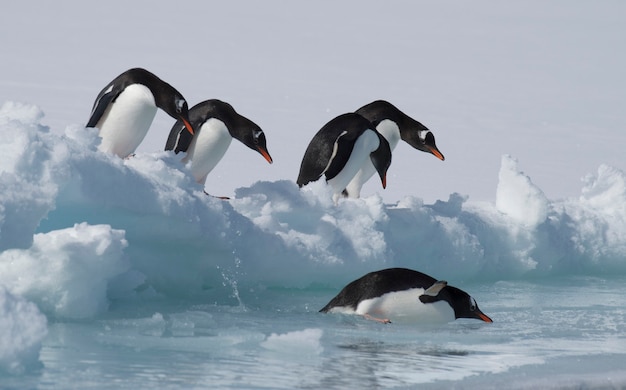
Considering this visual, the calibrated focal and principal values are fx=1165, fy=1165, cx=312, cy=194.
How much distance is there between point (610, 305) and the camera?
247 inches

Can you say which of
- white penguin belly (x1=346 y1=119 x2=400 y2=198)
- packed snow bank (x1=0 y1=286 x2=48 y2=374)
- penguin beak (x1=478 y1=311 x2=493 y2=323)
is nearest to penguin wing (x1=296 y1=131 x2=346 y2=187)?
white penguin belly (x1=346 y1=119 x2=400 y2=198)

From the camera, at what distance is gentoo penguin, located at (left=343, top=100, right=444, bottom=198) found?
8219mm

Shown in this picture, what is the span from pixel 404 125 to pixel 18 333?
5.01 meters

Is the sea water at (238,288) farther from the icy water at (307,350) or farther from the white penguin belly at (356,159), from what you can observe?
the white penguin belly at (356,159)

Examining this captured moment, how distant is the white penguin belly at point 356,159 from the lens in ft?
24.3

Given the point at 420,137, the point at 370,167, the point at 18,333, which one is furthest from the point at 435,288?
the point at 420,137

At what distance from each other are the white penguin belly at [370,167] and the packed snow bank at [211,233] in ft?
2.10

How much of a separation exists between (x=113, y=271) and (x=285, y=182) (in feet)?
6.06

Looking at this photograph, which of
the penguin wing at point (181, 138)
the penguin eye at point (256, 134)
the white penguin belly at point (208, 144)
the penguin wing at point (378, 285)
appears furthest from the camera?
the penguin wing at point (181, 138)

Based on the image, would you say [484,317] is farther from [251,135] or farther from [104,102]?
[104,102]

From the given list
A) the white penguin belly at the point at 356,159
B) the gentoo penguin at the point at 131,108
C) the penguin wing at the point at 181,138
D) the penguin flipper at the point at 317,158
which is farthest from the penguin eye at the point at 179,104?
the white penguin belly at the point at 356,159

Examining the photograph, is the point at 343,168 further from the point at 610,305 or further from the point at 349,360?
the point at 349,360

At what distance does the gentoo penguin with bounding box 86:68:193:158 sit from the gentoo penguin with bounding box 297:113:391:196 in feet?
3.05

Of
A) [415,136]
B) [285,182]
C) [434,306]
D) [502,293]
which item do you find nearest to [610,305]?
[502,293]
